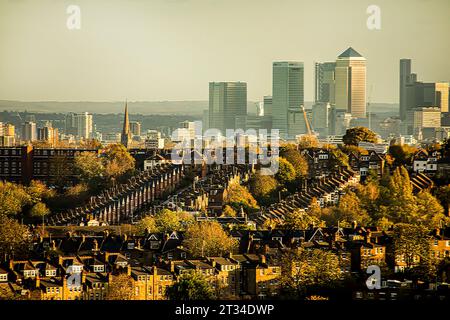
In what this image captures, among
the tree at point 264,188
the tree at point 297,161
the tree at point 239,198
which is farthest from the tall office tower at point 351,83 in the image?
the tree at point 239,198

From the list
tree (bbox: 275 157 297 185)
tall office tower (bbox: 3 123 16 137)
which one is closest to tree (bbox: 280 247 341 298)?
tree (bbox: 275 157 297 185)

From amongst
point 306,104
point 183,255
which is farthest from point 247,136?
point 183,255

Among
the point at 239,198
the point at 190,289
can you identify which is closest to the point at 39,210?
the point at 239,198

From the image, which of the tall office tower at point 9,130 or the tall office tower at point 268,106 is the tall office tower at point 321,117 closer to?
the tall office tower at point 268,106

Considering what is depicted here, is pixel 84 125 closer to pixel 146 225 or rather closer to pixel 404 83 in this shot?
pixel 404 83
